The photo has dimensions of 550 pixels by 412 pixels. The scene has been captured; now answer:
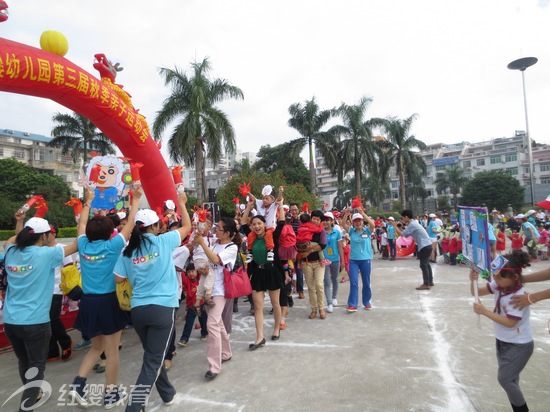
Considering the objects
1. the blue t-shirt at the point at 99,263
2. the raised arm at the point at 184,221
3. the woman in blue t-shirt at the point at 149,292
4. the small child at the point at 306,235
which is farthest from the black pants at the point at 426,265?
the blue t-shirt at the point at 99,263

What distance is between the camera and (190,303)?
459cm

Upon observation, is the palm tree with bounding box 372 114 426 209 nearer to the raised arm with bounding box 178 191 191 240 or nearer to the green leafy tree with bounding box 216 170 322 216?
the green leafy tree with bounding box 216 170 322 216

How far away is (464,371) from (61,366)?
4350mm

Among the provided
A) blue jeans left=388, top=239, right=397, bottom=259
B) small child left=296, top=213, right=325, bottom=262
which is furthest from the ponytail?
blue jeans left=388, top=239, right=397, bottom=259

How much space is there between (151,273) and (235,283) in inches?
47.0

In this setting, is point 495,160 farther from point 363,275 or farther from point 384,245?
point 363,275

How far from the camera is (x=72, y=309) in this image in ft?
17.4

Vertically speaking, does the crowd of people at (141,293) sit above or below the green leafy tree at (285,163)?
below

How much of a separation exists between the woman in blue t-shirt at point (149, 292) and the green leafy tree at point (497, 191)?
50137 millimetres

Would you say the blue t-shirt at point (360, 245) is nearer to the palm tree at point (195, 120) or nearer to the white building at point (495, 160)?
the palm tree at point (195, 120)

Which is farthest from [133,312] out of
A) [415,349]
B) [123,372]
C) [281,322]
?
[415,349]

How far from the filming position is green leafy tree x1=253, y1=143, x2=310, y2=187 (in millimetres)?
25470

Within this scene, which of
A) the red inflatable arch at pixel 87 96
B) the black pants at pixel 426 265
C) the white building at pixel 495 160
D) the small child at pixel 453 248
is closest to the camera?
the red inflatable arch at pixel 87 96

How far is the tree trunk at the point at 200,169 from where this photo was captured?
1744 centimetres
